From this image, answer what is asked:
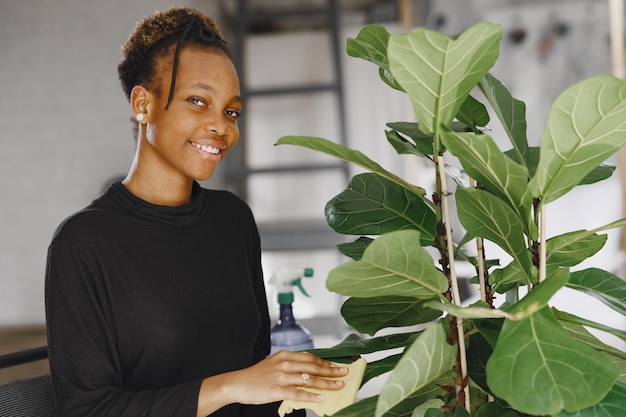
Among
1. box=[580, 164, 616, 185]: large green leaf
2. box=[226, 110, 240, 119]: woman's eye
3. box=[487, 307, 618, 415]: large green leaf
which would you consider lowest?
box=[487, 307, 618, 415]: large green leaf

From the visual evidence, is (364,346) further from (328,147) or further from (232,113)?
A: (232,113)

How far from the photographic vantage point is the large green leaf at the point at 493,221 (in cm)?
67

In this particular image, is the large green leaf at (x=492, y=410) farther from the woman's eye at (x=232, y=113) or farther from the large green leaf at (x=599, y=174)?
the woman's eye at (x=232, y=113)

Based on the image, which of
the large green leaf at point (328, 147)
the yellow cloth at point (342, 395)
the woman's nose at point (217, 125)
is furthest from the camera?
the woman's nose at point (217, 125)

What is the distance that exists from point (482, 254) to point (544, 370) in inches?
9.4

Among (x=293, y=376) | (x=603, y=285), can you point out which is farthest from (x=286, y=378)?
(x=603, y=285)

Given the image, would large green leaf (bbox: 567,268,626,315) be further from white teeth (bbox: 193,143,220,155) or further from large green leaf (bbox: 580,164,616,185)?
white teeth (bbox: 193,143,220,155)

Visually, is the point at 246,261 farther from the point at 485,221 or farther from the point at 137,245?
the point at 485,221

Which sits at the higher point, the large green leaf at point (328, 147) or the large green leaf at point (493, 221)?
the large green leaf at point (328, 147)

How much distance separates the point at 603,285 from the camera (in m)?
0.78

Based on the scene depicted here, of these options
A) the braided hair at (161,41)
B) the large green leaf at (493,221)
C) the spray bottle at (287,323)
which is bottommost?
the spray bottle at (287,323)

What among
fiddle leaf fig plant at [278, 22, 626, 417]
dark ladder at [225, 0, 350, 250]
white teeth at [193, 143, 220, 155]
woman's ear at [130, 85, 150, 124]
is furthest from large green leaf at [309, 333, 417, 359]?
dark ladder at [225, 0, 350, 250]

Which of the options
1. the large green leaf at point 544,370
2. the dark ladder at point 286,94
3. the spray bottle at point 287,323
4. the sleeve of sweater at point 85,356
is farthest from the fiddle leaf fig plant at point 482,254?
the dark ladder at point 286,94

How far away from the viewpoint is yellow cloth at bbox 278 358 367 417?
0.79 meters
